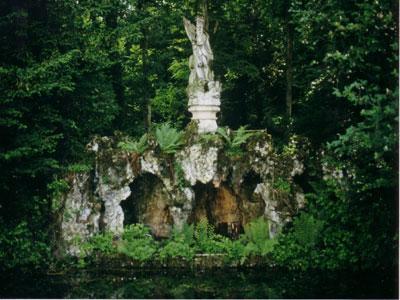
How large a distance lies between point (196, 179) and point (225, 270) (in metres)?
2.55

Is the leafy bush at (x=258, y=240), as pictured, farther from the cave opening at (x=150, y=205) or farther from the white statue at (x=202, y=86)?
the white statue at (x=202, y=86)

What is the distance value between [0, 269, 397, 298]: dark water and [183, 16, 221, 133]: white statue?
14.1ft

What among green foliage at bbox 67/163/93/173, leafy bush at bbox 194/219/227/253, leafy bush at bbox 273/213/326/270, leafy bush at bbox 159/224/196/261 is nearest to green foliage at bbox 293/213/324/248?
leafy bush at bbox 273/213/326/270

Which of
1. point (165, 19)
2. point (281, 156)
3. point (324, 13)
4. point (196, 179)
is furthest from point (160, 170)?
point (165, 19)

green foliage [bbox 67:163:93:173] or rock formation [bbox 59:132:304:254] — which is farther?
rock formation [bbox 59:132:304:254]

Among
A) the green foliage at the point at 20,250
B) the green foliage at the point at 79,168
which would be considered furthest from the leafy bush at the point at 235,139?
the green foliage at the point at 20,250

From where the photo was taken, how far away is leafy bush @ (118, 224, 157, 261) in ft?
40.7

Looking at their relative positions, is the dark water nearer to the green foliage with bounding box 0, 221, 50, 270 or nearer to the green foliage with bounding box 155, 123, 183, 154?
the green foliage with bounding box 0, 221, 50, 270

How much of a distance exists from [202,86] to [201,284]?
569 cm

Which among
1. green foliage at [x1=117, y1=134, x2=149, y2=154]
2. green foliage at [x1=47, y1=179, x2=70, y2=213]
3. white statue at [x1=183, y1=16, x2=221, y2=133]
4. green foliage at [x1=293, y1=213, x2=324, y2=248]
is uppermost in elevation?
white statue at [x1=183, y1=16, x2=221, y2=133]

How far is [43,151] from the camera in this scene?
43.3ft

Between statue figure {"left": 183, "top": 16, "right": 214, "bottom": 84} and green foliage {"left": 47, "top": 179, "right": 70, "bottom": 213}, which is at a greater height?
statue figure {"left": 183, "top": 16, "right": 214, "bottom": 84}

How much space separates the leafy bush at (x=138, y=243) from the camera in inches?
488

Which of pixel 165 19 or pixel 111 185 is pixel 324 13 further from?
pixel 165 19
